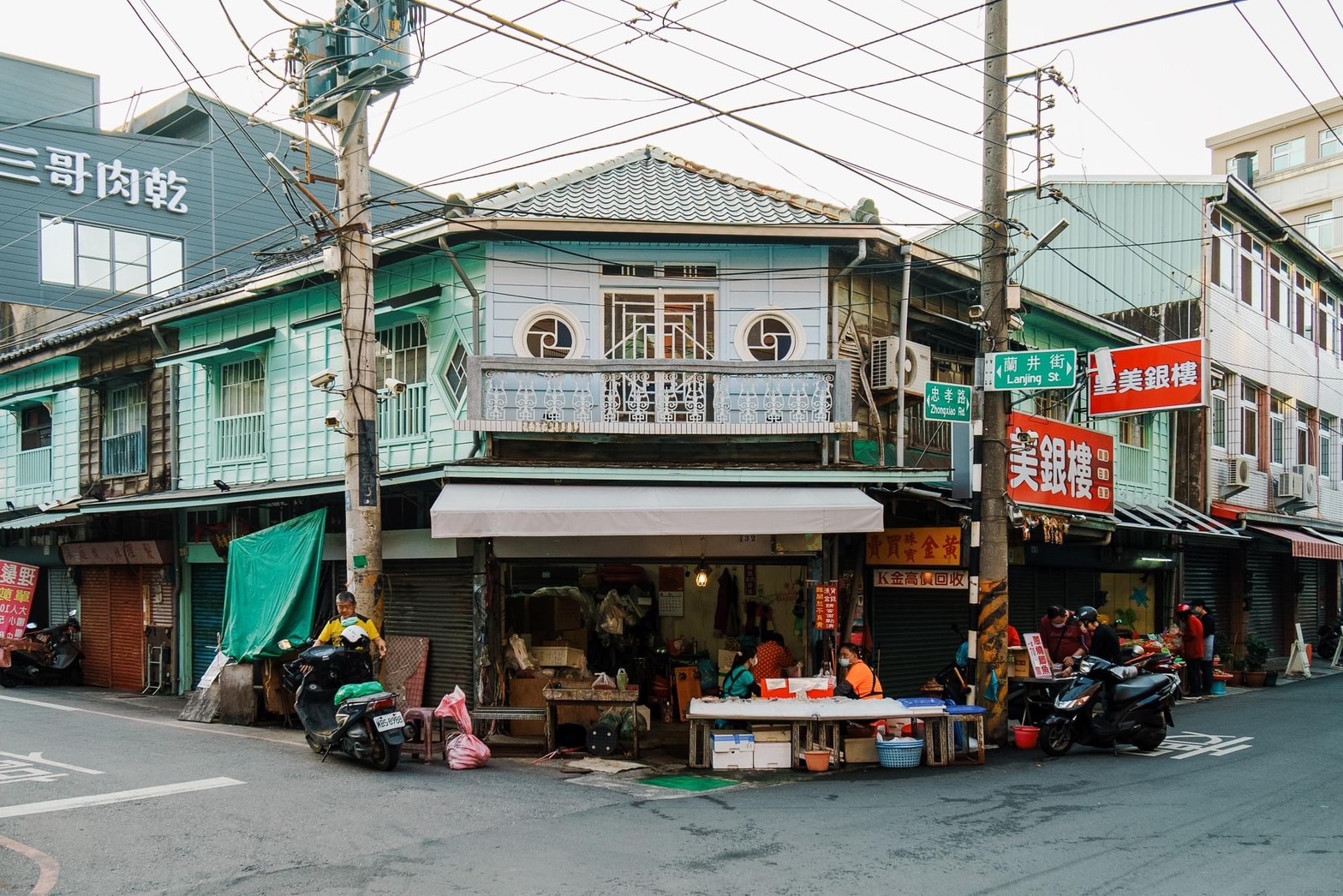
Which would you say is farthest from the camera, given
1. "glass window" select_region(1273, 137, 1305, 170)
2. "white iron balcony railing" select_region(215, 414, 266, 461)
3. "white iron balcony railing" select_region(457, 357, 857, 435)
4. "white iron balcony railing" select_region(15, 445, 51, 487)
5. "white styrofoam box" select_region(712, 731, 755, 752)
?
"glass window" select_region(1273, 137, 1305, 170)

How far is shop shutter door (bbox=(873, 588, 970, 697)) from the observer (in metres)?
16.3

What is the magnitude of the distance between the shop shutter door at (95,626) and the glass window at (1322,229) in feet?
176

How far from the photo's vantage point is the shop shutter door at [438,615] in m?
14.9

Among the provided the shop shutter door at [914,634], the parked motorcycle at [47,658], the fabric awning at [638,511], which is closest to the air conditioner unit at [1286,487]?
the shop shutter door at [914,634]

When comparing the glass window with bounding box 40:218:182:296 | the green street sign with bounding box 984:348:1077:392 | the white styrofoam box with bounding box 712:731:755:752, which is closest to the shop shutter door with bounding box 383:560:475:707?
the white styrofoam box with bounding box 712:731:755:752

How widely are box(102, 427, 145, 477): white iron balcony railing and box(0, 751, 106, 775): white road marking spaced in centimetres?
903

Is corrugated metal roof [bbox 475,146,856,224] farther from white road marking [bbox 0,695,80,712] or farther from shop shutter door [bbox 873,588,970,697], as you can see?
white road marking [bbox 0,695,80,712]

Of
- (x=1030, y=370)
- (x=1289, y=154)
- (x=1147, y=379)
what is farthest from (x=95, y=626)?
(x=1289, y=154)

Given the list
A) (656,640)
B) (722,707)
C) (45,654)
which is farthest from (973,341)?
(45,654)

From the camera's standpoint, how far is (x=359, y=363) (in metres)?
Answer: 13.0

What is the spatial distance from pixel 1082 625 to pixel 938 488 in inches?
112

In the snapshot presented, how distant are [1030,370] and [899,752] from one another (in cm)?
453

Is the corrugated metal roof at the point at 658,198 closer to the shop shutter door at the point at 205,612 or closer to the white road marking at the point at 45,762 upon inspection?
the white road marking at the point at 45,762

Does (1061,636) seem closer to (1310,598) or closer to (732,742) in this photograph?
(732,742)
